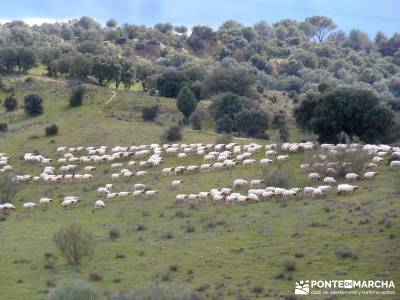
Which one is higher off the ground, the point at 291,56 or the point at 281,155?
the point at 291,56

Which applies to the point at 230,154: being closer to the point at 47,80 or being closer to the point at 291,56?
the point at 47,80

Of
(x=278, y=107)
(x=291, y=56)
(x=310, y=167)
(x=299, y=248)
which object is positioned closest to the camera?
(x=299, y=248)

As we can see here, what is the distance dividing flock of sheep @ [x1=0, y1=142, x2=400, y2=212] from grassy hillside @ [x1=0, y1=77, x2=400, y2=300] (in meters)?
0.86

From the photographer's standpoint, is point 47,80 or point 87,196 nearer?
point 87,196

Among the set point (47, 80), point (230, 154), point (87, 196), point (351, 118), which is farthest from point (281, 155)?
point (47, 80)

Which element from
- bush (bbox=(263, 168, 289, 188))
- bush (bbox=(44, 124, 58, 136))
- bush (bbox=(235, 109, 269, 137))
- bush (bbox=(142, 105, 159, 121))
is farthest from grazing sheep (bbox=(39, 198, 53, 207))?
bush (bbox=(142, 105, 159, 121))

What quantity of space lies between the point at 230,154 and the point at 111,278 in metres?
28.8

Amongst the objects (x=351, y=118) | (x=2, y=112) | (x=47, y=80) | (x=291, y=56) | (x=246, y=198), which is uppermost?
(x=291, y=56)

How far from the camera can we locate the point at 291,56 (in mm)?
181500

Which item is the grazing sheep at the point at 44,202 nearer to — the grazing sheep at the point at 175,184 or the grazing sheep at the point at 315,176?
the grazing sheep at the point at 175,184

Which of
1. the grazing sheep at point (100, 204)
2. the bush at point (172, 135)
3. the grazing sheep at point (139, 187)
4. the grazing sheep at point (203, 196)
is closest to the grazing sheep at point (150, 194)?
the grazing sheep at point (139, 187)

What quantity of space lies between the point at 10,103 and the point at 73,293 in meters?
79.6

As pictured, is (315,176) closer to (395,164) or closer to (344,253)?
(395,164)

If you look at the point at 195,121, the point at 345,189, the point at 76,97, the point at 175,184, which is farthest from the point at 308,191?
the point at 76,97
